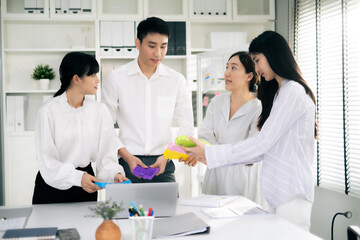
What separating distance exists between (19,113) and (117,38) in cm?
128

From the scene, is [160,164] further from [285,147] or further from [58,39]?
[58,39]

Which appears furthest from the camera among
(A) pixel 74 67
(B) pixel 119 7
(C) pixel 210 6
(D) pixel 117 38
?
(B) pixel 119 7

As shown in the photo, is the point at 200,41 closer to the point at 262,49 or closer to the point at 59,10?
the point at 59,10

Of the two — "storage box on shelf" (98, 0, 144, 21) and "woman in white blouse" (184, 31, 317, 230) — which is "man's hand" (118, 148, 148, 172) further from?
"storage box on shelf" (98, 0, 144, 21)

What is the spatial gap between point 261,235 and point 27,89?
12.0 feet

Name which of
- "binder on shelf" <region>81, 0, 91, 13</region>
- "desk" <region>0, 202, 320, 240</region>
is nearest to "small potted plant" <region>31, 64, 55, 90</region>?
"binder on shelf" <region>81, 0, 91, 13</region>

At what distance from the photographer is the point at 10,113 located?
4141 millimetres

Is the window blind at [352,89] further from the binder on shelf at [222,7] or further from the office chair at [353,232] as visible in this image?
the office chair at [353,232]

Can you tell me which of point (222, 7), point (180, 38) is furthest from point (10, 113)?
point (222, 7)

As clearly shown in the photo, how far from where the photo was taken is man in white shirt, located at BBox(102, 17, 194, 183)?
229 centimetres

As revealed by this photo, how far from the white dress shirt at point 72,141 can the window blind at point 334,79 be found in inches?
73.6

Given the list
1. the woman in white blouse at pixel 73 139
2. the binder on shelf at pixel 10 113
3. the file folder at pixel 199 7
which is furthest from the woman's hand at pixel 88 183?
the file folder at pixel 199 7

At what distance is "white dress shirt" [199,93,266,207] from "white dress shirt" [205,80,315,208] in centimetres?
60

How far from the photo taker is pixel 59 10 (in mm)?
4164
